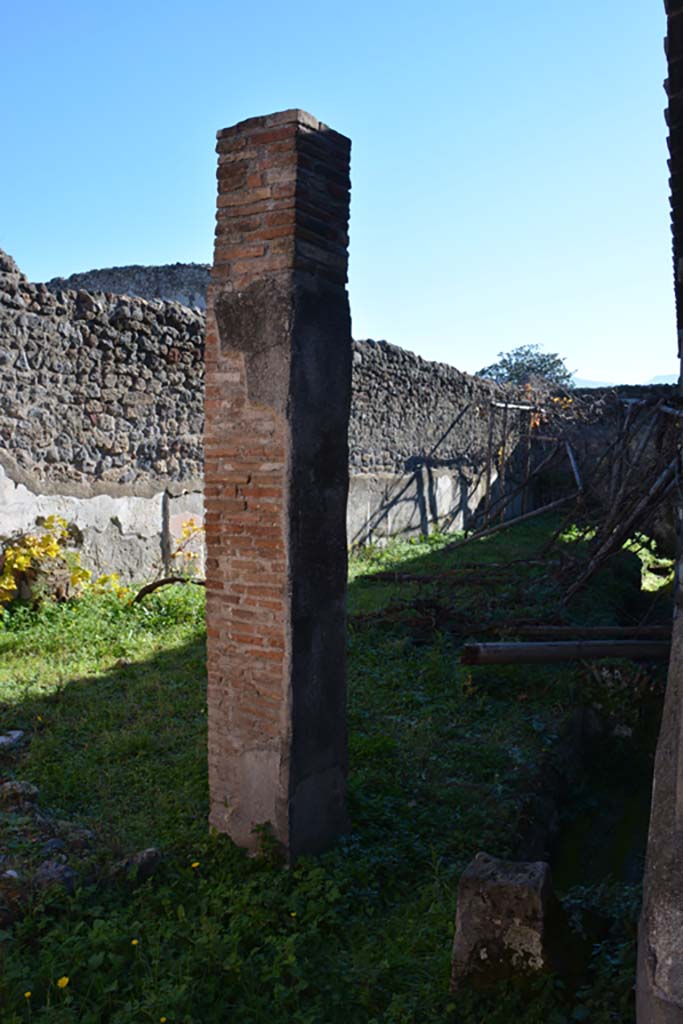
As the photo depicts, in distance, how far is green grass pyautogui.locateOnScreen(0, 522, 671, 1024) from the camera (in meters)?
2.87

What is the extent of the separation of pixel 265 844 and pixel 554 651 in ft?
8.59

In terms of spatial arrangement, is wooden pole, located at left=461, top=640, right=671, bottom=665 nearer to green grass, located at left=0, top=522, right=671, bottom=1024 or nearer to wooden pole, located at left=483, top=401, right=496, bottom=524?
green grass, located at left=0, top=522, right=671, bottom=1024

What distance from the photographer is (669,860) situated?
1.81m

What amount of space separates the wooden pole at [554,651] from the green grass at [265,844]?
16.7 inches

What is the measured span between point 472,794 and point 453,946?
5.32 ft

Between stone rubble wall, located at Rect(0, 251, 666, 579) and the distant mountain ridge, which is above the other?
the distant mountain ridge

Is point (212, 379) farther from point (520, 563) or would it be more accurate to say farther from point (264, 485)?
point (520, 563)

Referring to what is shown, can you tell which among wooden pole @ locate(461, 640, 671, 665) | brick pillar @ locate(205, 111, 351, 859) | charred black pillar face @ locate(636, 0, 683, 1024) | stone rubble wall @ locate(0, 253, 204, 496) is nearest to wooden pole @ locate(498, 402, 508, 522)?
stone rubble wall @ locate(0, 253, 204, 496)

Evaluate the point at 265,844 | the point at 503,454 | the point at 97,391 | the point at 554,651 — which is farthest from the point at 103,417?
the point at 503,454

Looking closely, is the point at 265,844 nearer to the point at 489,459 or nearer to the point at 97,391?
the point at 97,391

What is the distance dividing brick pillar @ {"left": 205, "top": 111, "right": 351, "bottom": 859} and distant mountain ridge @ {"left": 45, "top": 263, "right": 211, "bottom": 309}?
15.3 meters

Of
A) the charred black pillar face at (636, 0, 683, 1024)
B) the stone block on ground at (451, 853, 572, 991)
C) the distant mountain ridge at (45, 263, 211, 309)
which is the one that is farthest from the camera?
the distant mountain ridge at (45, 263, 211, 309)

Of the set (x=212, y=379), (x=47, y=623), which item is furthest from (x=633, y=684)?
(x=47, y=623)

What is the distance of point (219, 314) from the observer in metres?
3.88
